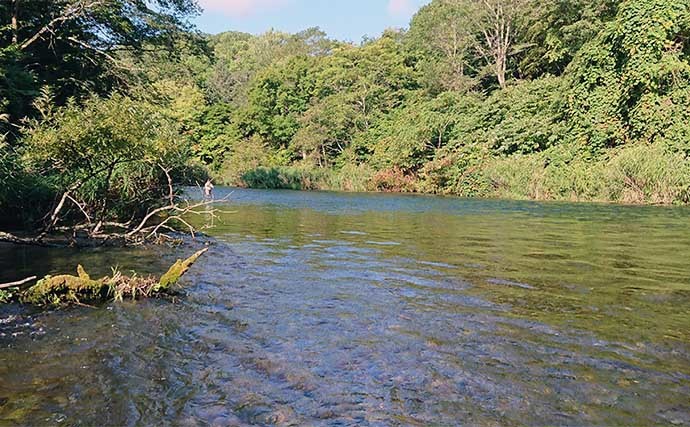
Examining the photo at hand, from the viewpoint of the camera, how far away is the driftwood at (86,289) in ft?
24.4

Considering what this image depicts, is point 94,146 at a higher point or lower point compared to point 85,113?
lower

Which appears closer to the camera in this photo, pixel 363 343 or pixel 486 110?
pixel 363 343

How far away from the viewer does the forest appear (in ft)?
41.1

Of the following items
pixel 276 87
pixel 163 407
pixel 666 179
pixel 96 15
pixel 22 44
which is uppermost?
pixel 276 87

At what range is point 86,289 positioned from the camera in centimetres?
770

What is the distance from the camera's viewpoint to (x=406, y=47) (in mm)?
58219

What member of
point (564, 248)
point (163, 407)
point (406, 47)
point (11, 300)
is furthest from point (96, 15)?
point (406, 47)

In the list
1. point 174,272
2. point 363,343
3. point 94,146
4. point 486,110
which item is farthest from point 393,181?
point 363,343

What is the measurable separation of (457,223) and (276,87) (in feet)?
162

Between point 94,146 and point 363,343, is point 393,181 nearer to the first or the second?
point 94,146

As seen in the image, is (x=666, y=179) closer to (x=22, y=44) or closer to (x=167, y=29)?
(x=167, y=29)

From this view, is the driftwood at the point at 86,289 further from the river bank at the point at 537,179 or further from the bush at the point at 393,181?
the bush at the point at 393,181

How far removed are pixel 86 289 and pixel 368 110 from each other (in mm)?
48814

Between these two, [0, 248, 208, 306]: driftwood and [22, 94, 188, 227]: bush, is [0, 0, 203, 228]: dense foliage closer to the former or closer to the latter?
[22, 94, 188, 227]: bush
